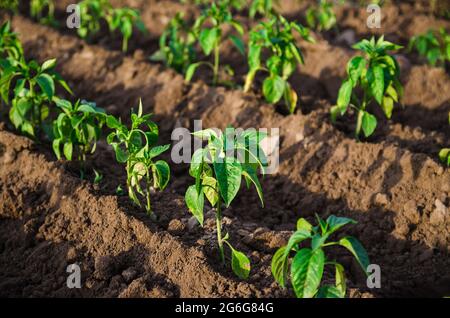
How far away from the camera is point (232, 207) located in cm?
436

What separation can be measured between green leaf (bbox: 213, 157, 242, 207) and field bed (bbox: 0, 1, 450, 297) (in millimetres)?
489

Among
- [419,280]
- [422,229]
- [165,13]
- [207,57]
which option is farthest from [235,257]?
[165,13]

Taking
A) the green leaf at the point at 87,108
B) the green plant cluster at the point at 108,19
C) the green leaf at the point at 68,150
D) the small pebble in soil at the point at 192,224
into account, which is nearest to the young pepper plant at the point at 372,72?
the small pebble in soil at the point at 192,224

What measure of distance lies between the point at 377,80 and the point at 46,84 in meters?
2.35

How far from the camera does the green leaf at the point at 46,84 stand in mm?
4215

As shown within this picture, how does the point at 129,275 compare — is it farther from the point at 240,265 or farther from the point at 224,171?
the point at 224,171

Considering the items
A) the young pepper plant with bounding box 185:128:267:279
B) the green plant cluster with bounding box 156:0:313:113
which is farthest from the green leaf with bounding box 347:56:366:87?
the young pepper plant with bounding box 185:128:267:279

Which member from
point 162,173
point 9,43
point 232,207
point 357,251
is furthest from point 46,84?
point 357,251

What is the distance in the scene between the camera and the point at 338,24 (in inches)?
286

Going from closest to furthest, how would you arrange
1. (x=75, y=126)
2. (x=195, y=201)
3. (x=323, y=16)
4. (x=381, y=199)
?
1. (x=195, y=201)
2. (x=75, y=126)
3. (x=381, y=199)
4. (x=323, y=16)

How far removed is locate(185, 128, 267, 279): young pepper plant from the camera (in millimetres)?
3137

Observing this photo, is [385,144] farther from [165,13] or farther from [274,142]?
[165,13]

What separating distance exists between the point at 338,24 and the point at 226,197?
186 inches

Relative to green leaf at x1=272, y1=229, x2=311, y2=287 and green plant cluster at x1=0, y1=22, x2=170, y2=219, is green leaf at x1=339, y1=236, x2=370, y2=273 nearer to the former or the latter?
green leaf at x1=272, y1=229, x2=311, y2=287
